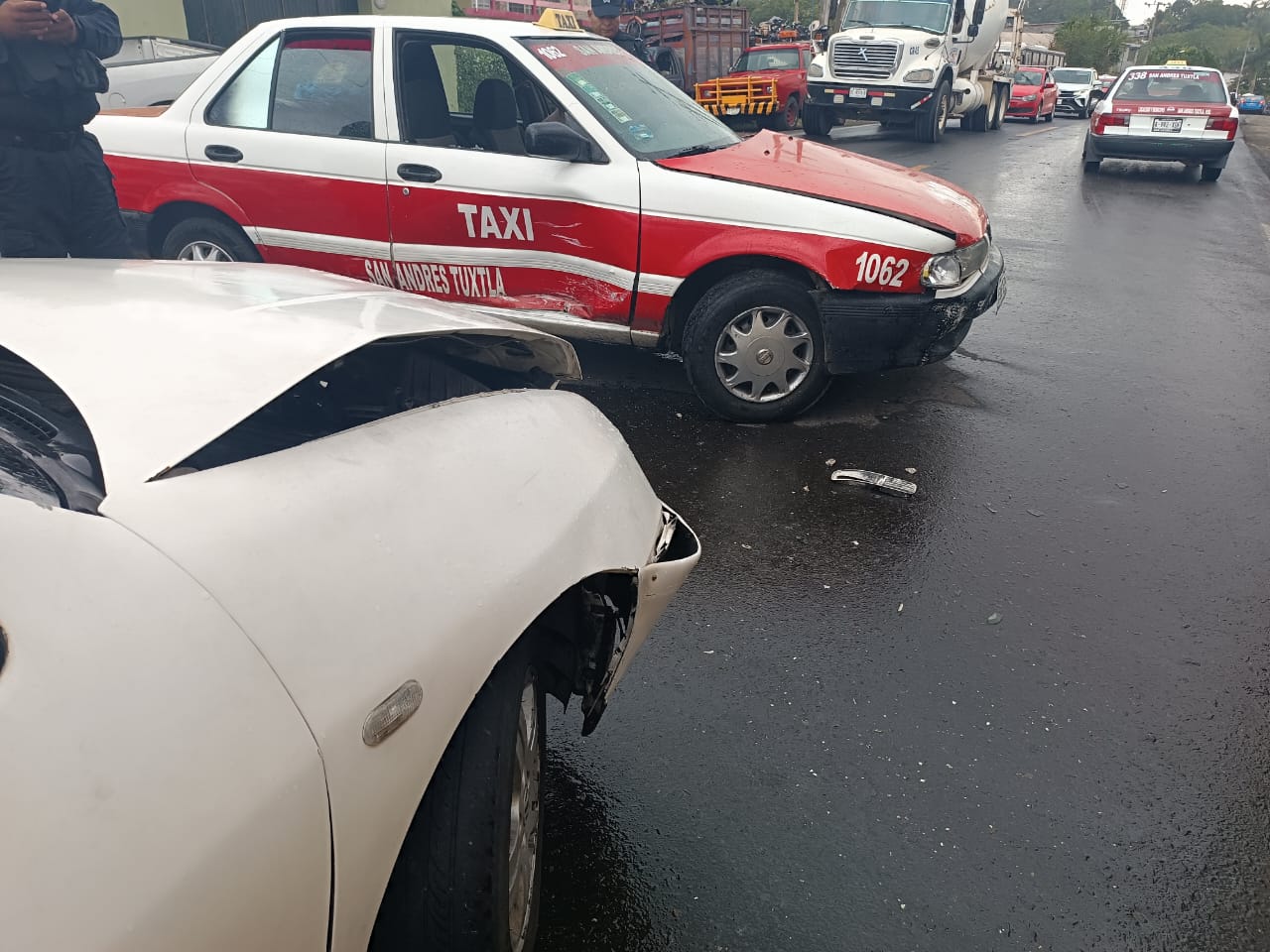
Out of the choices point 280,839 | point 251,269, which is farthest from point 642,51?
point 280,839

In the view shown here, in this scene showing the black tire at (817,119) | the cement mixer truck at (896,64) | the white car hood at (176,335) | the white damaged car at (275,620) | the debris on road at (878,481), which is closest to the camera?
the white damaged car at (275,620)

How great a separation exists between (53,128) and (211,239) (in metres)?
1.24

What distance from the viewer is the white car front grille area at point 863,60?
17.6 metres

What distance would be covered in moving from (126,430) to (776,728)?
1854 mm

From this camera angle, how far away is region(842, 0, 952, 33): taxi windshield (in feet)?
58.7

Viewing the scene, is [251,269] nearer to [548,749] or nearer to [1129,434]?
[548,749]

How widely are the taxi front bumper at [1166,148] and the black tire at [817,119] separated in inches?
225

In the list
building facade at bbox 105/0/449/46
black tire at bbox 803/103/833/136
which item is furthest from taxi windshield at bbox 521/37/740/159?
black tire at bbox 803/103/833/136

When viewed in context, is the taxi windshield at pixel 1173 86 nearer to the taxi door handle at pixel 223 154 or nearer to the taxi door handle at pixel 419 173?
the taxi door handle at pixel 419 173

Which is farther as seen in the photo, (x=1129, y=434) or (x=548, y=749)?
(x=1129, y=434)

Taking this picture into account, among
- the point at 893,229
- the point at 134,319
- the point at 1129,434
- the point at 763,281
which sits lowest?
the point at 1129,434

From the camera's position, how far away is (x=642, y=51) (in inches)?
833

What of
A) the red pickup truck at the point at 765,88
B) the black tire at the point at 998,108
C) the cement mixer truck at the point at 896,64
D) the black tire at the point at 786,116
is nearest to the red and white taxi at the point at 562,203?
the cement mixer truck at the point at 896,64

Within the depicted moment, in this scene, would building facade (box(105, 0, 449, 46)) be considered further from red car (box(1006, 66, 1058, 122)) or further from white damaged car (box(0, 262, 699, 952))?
red car (box(1006, 66, 1058, 122))
